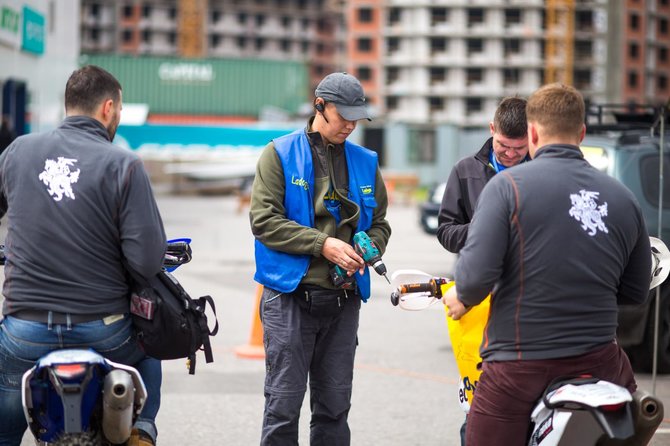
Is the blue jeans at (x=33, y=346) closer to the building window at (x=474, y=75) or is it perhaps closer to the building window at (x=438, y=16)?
the building window at (x=438, y=16)

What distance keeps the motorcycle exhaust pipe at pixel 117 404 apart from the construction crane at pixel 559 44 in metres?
103

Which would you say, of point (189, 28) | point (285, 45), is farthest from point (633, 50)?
point (285, 45)

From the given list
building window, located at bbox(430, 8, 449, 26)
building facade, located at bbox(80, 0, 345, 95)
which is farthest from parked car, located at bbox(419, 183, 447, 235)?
building facade, located at bbox(80, 0, 345, 95)

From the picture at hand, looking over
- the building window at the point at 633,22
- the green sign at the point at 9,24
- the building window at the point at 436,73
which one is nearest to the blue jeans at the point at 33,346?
the green sign at the point at 9,24

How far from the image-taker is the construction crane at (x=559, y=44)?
Result: 10400cm

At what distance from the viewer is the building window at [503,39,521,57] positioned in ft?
345

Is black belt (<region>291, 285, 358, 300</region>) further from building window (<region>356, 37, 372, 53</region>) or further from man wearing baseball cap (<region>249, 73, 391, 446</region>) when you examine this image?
building window (<region>356, 37, 372, 53</region>)

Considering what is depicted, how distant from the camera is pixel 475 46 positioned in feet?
348

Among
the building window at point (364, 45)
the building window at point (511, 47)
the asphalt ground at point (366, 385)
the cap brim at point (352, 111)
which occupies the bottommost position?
the asphalt ground at point (366, 385)

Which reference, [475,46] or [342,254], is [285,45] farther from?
[342,254]

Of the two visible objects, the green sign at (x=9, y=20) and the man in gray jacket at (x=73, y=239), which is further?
the green sign at (x=9, y=20)

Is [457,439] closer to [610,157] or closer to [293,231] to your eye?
[293,231]

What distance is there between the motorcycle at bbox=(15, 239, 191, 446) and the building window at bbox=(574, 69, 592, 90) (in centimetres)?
10636

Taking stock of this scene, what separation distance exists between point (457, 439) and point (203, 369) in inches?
114
